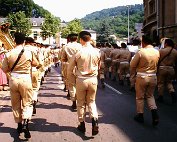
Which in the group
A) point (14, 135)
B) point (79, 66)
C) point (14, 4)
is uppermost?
point (14, 4)

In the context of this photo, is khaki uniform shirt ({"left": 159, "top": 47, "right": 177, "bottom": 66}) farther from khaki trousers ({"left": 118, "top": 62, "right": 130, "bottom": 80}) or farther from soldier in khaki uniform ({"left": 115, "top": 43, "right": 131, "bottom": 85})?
khaki trousers ({"left": 118, "top": 62, "right": 130, "bottom": 80})

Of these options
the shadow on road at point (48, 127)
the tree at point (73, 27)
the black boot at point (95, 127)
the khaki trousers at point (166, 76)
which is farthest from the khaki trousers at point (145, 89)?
the tree at point (73, 27)

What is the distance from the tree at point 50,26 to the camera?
10100 centimetres

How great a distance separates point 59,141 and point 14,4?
9753cm

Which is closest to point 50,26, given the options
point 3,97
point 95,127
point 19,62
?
point 3,97

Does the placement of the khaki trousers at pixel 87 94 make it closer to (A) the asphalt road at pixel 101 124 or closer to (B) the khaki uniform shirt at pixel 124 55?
(A) the asphalt road at pixel 101 124

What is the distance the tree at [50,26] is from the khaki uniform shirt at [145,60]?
9320 cm

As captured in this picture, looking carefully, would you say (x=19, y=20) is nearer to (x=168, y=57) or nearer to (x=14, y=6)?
(x=14, y=6)

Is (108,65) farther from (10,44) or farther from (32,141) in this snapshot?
(32,141)

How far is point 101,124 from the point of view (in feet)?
29.3

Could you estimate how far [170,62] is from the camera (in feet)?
39.3

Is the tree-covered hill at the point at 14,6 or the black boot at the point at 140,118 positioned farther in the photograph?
the tree-covered hill at the point at 14,6

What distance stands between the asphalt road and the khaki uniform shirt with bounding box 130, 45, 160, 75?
4.12 feet

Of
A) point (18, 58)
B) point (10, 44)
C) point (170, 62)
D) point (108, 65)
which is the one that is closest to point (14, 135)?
point (18, 58)
